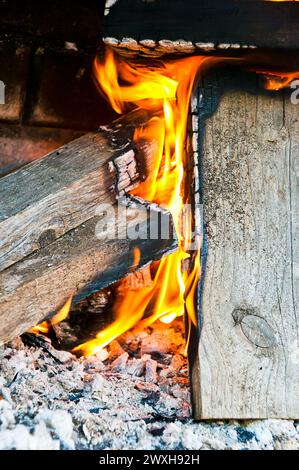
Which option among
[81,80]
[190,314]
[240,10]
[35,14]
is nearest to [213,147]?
[240,10]

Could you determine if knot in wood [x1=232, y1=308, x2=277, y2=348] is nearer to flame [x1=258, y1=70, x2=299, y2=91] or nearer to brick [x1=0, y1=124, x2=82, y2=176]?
flame [x1=258, y1=70, x2=299, y2=91]

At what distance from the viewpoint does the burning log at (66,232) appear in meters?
1.72

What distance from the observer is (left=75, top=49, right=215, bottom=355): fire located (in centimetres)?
189

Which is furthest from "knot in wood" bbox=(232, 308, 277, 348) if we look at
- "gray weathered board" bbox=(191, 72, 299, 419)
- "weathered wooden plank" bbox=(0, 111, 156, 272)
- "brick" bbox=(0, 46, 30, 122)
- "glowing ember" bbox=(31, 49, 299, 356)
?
"brick" bbox=(0, 46, 30, 122)

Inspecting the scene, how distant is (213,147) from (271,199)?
0.80 feet

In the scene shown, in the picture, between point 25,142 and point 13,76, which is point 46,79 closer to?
point 13,76

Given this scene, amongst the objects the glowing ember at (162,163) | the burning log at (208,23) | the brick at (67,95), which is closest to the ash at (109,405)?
the glowing ember at (162,163)

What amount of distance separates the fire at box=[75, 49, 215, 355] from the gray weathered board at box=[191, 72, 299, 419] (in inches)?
3.8

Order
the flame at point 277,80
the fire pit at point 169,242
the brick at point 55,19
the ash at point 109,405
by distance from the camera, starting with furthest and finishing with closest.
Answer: the brick at point 55,19 < the flame at point 277,80 < the fire pit at point 169,242 < the ash at point 109,405

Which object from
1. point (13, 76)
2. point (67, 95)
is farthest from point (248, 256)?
point (13, 76)

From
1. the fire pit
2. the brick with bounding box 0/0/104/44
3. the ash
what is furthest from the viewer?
the brick with bounding box 0/0/104/44

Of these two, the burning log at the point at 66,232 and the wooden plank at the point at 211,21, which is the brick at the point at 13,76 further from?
the wooden plank at the point at 211,21

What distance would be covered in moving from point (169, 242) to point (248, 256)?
0.25 meters

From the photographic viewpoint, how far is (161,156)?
1.98 metres
